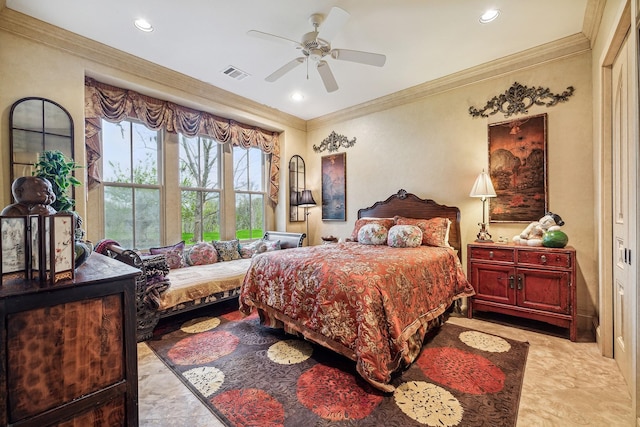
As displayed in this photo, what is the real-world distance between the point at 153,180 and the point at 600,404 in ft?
15.9

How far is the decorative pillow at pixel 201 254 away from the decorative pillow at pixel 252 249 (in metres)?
0.47

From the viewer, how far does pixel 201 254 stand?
12.7 feet

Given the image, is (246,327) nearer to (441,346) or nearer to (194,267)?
(194,267)

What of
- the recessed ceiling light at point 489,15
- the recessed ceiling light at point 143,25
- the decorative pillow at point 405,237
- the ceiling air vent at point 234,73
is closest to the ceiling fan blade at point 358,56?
the recessed ceiling light at point 489,15

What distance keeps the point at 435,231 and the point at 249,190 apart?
123 inches

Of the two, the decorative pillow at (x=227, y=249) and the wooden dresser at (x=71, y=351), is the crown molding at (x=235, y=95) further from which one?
the wooden dresser at (x=71, y=351)

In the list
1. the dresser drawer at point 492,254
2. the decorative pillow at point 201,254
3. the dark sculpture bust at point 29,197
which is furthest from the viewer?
the decorative pillow at point 201,254

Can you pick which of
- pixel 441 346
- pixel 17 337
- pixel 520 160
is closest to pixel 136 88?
pixel 17 337

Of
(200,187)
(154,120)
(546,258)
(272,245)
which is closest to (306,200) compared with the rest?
(272,245)

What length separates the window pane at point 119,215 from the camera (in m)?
3.37

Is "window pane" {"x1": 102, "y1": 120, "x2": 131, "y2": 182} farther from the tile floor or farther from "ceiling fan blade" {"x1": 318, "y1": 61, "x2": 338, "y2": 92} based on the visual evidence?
"ceiling fan blade" {"x1": 318, "y1": 61, "x2": 338, "y2": 92}

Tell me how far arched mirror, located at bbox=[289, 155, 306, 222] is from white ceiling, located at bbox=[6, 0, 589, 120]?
5.99ft

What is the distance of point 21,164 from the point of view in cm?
253

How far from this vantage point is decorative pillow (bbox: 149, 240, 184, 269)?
3.53m
